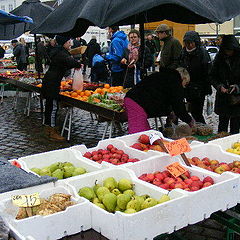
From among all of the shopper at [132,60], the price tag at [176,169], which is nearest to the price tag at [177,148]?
the price tag at [176,169]

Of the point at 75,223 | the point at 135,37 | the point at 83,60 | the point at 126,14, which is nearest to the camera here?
the point at 75,223

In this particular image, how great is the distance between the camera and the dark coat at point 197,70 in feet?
21.2

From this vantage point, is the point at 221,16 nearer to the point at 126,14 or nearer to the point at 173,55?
the point at 126,14

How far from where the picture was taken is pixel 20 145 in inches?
281

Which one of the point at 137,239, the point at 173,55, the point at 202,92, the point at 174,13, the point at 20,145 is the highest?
the point at 174,13

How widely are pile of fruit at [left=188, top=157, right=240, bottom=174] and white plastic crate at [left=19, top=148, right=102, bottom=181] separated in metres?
0.91

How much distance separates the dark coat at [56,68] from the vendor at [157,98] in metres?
2.55

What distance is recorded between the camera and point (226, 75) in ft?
18.8

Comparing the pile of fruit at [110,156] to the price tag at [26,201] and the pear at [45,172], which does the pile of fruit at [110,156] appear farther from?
the price tag at [26,201]

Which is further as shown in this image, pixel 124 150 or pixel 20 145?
pixel 20 145

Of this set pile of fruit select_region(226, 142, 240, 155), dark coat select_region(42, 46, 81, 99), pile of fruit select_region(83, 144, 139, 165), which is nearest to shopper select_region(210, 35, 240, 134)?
pile of fruit select_region(226, 142, 240, 155)

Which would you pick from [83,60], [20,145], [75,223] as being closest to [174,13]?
[20,145]

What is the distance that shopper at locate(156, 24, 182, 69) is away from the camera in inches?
291

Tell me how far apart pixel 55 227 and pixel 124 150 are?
1712 mm
